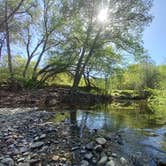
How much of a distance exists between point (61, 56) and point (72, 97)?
229 inches

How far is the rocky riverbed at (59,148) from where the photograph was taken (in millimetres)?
5617

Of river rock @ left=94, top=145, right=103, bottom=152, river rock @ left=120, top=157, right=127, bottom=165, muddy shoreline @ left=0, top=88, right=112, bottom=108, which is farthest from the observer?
muddy shoreline @ left=0, top=88, right=112, bottom=108

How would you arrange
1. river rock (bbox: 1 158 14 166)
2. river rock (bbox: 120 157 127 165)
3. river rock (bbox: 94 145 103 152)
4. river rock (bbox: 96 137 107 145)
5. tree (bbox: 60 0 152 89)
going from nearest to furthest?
1. river rock (bbox: 1 158 14 166)
2. river rock (bbox: 120 157 127 165)
3. river rock (bbox: 94 145 103 152)
4. river rock (bbox: 96 137 107 145)
5. tree (bbox: 60 0 152 89)

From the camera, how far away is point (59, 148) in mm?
6312

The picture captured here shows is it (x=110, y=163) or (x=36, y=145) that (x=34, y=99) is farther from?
(x=110, y=163)

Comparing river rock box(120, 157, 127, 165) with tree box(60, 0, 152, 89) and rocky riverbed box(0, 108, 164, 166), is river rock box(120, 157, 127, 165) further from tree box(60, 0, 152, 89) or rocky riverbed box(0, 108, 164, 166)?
tree box(60, 0, 152, 89)

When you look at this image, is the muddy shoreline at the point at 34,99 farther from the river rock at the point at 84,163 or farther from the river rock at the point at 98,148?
the river rock at the point at 84,163

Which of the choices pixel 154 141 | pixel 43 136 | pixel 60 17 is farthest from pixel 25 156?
pixel 60 17

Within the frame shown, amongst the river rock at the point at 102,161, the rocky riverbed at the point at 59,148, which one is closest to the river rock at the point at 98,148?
the rocky riverbed at the point at 59,148

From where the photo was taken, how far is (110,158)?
5.88 m

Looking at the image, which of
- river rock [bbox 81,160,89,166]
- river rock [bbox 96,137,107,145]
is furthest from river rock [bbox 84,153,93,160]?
river rock [bbox 96,137,107,145]

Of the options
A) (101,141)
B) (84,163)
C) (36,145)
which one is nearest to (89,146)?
(101,141)

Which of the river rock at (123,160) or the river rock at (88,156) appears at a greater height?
the river rock at (88,156)

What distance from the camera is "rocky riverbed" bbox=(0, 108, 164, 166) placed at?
18.4 feet
